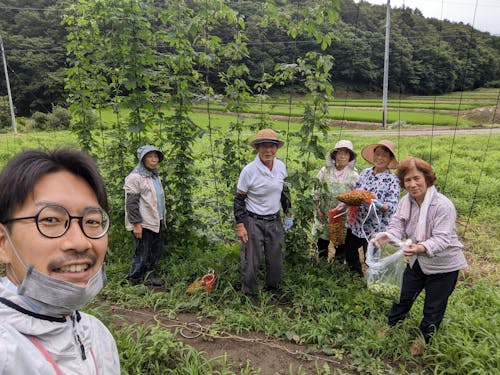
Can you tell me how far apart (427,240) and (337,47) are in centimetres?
598

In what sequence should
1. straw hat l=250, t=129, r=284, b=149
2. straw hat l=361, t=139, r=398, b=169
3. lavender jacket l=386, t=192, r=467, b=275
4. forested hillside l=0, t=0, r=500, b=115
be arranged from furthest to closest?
forested hillside l=0, t=0, r=500, b=115 → straw hat l=361, t=139, r=398, b=169 → straw hat l=250, t=129, r=284, b=149 → lavender jacket l=386, t=192, r=467, b=275

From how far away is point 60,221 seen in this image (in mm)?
1012

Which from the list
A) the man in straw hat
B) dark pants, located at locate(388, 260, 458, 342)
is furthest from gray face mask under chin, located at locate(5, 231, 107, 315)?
dark pants, located at locate(388, 260, 458, 342)

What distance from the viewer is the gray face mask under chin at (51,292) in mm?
989

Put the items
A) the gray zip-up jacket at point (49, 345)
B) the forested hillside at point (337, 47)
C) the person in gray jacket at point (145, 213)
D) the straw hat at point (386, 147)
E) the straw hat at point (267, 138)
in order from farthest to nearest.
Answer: the forested hillside at point (337, 47) → the person in gray jacket at point (145, 213) → the straw hat at point (386, 147) → the straw hat at point (267, 138) → the gray zip-up jacket at point (49, 345)

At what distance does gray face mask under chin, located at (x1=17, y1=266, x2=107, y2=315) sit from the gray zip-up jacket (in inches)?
1.3

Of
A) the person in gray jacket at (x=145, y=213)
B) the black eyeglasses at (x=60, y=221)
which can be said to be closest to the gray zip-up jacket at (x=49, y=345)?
the black eyeglasses at (x=60, y=221)

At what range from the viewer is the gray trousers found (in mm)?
3811

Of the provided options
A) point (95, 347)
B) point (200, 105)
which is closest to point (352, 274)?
point (200, 105)

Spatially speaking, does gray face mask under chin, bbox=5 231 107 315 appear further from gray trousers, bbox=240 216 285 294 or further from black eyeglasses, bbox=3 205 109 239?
gray trousers, bbox=240 216 285 294

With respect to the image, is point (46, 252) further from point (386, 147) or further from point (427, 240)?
point (386, 147)

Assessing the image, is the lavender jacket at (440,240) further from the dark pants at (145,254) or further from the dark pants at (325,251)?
the dark pants at (145,254)

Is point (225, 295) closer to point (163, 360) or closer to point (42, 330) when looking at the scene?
point (163, 360)

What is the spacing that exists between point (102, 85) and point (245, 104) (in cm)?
208
